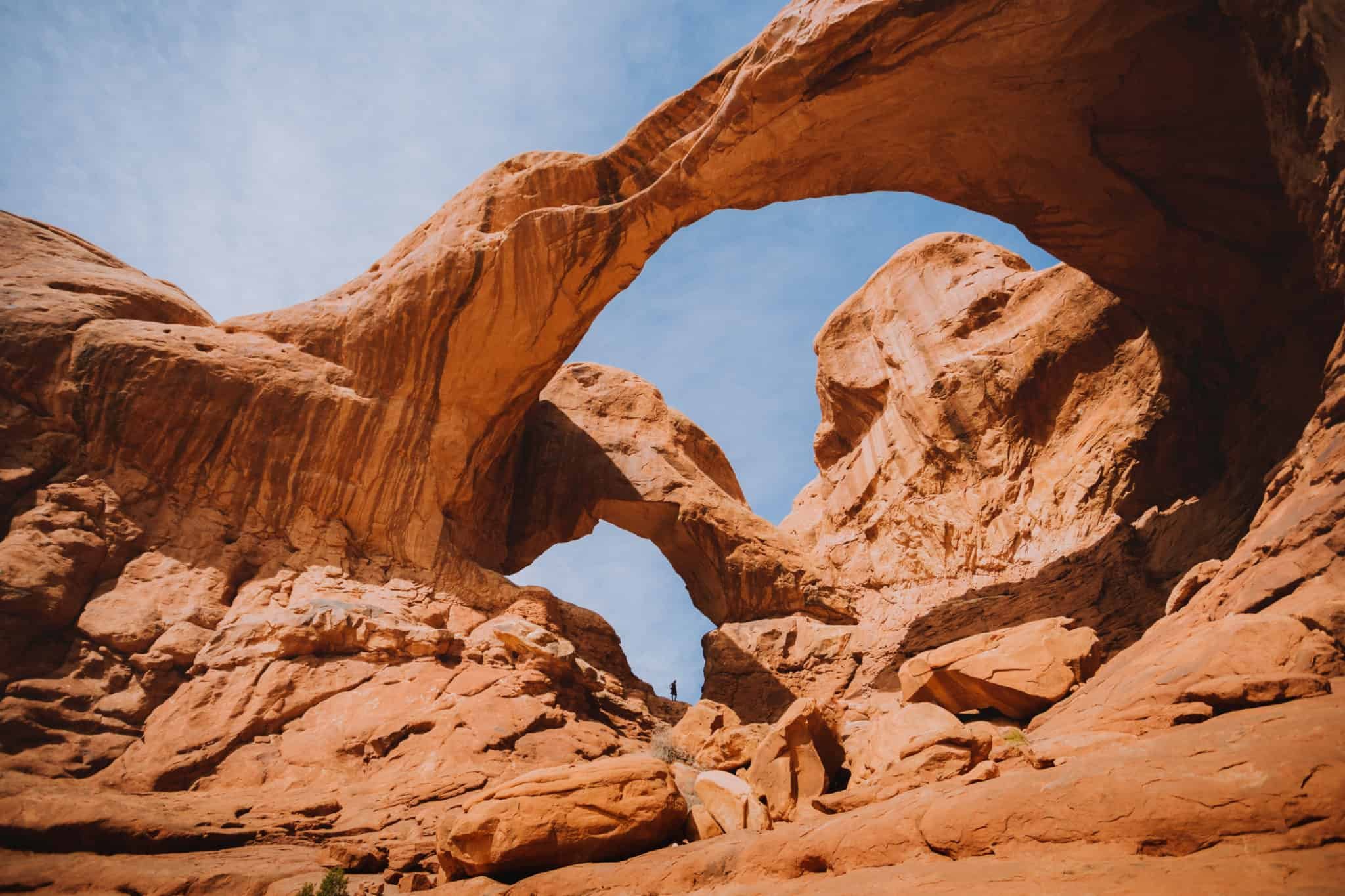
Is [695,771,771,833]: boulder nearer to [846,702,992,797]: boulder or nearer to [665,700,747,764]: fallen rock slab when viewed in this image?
[846,702,992,797]: boulder

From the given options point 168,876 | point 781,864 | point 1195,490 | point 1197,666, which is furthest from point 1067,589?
point 168,876

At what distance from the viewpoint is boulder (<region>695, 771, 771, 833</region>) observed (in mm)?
8039

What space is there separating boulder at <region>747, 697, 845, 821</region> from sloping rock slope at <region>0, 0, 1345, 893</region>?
40cm

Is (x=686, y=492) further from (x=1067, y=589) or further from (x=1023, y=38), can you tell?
(x=1023, y=38)

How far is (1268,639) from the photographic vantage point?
632 cm

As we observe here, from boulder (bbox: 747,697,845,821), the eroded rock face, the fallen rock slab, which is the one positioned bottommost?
boulder (bbox: 747,697,845,821)

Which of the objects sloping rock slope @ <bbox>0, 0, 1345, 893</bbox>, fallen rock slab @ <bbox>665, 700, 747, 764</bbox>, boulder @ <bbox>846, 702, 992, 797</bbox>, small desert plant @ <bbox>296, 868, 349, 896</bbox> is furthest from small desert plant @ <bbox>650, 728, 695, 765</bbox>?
small desert plant @ <bbox>296, 868, 349, 896</bbox>

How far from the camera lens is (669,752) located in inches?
456

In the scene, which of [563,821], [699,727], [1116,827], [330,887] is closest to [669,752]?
[699,727]

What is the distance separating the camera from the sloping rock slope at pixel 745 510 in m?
7.09

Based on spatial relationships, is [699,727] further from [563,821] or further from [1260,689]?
[1260,689]

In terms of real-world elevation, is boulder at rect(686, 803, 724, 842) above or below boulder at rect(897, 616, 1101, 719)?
below

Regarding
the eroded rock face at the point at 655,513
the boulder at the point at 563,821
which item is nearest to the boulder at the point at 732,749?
the boulder at the point at 563,821

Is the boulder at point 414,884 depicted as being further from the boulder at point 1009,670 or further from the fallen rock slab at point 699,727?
the boulder at point 1009,670
